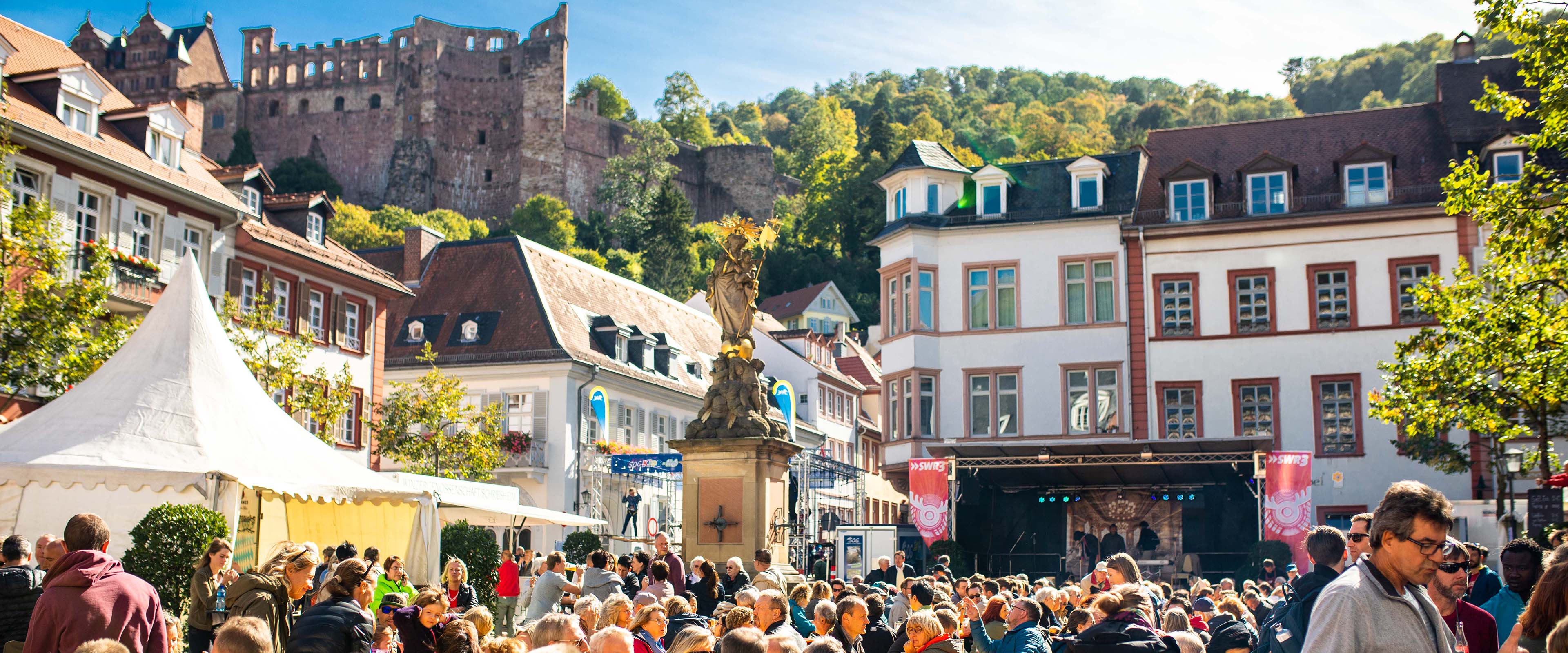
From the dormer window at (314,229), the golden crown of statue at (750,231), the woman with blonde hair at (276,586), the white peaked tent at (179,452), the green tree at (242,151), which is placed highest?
the green tree at (242,151)

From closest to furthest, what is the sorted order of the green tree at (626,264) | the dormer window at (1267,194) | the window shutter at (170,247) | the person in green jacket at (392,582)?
the person in green jacket at (392,582)
the window shutter at (170,247)
the dormer window at (1267,194)
the green tree at (626,264)

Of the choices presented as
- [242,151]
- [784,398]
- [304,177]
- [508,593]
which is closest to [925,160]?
[784,398]

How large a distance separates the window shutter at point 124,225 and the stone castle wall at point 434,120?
7759 centimetres

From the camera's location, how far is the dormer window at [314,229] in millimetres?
37000

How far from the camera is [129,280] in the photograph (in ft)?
98.8

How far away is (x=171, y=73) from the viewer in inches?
4313

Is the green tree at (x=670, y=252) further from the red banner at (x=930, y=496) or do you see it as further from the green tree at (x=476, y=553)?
the green tree at (x=476, y=553)

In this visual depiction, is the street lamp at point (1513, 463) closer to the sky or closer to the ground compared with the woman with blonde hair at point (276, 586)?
closer to the sky

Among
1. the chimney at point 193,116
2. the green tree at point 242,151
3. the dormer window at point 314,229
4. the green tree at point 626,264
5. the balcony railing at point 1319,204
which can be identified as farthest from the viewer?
the green tree at point 242,151

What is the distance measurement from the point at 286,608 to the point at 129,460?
5726 millimetres

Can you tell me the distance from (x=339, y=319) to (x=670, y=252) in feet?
170

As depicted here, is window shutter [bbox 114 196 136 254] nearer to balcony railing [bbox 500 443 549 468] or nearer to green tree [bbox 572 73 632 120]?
balcony railing [bbox 500 443 549 468]

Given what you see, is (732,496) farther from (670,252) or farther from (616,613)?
(670,252)

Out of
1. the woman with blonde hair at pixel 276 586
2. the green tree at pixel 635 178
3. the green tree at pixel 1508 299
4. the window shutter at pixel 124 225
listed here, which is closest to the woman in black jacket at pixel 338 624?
the woman with blonde hair at pixel 276 586
